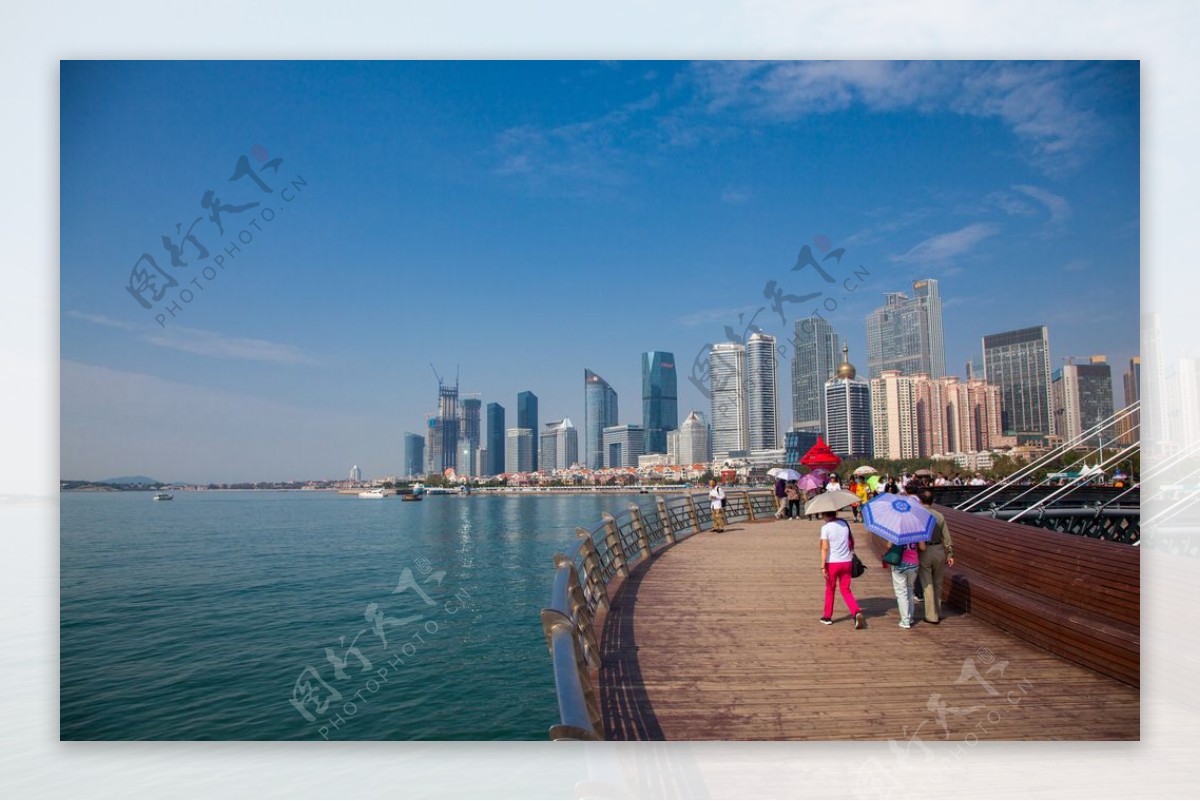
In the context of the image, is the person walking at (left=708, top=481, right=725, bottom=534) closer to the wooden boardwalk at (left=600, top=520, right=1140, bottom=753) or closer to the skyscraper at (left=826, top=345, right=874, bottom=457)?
the wooden boardwalk at (left=600, top=520, right=1140, bottom=753)

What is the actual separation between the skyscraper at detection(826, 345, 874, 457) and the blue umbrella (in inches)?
1992

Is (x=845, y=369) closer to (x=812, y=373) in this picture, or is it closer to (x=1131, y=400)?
Answer: (x=812, y=373)

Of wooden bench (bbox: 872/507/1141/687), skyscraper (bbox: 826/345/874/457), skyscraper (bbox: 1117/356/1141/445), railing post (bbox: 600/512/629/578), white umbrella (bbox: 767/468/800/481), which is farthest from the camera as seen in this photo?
skyscraper (bbox: 826/345/874/457)

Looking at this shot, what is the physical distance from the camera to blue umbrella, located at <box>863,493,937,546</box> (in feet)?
22.9

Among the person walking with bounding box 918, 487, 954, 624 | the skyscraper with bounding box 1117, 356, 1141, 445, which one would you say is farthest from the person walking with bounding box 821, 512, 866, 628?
the skyscraper with bounding box 1117, 356, 1141, 445

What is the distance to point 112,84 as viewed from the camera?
7.70 metres

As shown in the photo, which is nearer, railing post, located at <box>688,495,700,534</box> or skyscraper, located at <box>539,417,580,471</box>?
railing post, located at <box>688,495,700,534</box>

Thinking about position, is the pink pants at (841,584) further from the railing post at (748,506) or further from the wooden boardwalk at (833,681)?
the railing post at (748,506)

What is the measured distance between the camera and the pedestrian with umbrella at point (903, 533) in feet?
→ 23.0

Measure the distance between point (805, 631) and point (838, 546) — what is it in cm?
88

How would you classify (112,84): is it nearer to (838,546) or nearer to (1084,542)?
(838,546)

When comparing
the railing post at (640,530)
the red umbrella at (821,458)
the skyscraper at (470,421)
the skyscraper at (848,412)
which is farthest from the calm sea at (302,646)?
the skyscraper at (470,421)

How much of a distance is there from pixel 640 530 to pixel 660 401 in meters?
106

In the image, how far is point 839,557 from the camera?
7.32 metres
